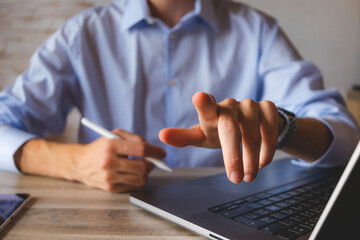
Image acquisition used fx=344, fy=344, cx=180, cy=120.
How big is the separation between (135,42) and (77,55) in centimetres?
18

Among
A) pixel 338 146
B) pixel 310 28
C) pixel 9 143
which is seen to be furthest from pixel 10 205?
pixel 310 28

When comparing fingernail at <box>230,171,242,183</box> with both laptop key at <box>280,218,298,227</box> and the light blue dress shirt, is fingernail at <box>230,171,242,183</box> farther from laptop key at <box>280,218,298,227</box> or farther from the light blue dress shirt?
the light blue dress shirt

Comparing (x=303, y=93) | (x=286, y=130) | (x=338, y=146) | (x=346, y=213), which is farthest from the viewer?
(x=303, y=93)

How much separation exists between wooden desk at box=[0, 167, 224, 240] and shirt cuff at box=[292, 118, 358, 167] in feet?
1.11

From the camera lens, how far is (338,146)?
0.72m

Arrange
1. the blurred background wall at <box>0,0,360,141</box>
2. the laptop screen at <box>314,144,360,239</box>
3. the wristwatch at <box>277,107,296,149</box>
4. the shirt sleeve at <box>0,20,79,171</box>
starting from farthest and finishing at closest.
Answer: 1. the blurred background wall at <box>0,0,360,141</box>
2. the shirt sleeve at <box>0,20,79,171</box>
3. the wristwatch at <box>277,107,296,149</box>
4. the laptop screen at <box>314,144,360,239</box>

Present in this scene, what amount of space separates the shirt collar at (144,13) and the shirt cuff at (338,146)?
0.51 m

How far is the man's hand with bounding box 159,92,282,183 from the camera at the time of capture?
1.40ft

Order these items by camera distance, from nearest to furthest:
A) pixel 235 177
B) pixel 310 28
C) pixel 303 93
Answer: pixel 235 177, pixel 303 93, pixel 310 28

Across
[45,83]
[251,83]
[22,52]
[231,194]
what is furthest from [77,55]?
[22,52]

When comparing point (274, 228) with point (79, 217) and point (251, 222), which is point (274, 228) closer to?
point (251, 222)

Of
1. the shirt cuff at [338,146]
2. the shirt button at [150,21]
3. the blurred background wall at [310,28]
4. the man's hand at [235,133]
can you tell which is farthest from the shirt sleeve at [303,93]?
the blurred background wall at [310,28]

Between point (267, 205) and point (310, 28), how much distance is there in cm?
215

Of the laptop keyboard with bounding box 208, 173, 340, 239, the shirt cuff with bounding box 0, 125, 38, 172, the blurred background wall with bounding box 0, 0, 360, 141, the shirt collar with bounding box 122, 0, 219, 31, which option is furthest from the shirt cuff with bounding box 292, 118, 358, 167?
the blurred background wall with bounding box 0, 0, 360, 141
